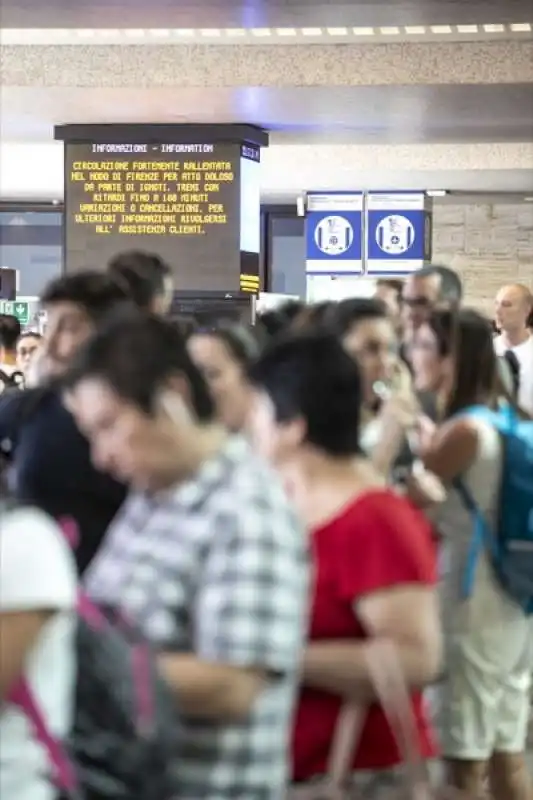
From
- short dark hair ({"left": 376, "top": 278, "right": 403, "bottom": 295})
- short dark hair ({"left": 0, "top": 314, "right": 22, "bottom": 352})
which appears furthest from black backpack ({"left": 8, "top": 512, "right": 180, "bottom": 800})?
short dark hair ({"left": 0, "top": 314, "right": 22, "bottom": 352})

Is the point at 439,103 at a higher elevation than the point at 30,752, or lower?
higher

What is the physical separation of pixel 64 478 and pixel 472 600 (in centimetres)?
107

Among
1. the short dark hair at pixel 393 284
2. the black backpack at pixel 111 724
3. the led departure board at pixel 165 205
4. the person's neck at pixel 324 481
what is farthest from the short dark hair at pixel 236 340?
the led departure board at pixel 165 205

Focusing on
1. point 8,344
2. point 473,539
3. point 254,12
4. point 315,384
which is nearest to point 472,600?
point 473,539

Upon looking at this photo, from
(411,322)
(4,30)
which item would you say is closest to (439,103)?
(4,30)

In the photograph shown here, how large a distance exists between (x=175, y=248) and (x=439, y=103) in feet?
7.44

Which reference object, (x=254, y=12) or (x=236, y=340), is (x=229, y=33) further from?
(x=236, y=340)

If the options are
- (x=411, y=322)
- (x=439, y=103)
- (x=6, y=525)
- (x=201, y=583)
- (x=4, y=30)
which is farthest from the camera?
(x=439, y=103)

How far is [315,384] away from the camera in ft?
7.14

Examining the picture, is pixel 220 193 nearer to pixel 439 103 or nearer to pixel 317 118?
pixel 317 118

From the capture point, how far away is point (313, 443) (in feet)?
7.27

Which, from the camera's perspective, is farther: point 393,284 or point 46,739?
point 393,284

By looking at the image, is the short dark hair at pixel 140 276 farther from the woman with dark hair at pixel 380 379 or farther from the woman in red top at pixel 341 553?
the woman in red top at pixel 341 553

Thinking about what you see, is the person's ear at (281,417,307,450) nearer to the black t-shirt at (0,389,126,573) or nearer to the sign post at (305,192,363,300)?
the black t-shirt at (0,389,126,573)
